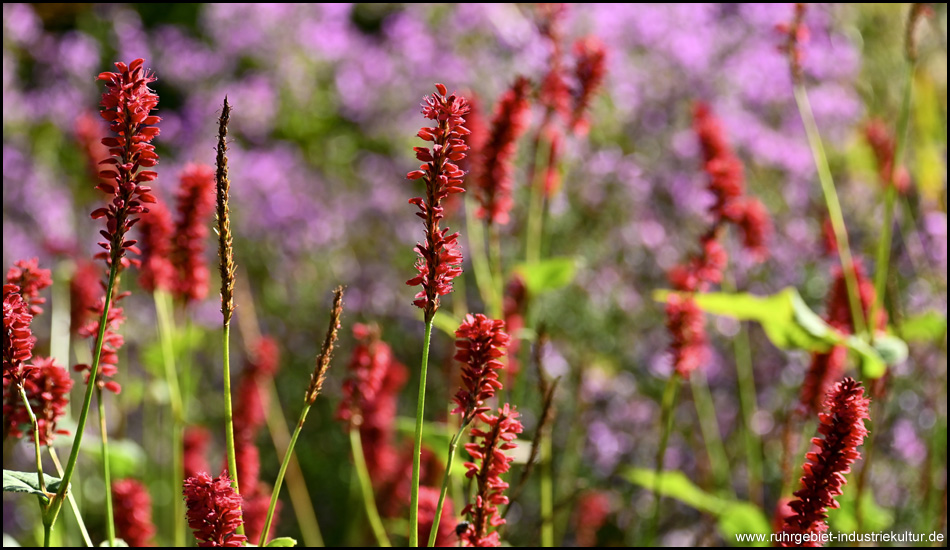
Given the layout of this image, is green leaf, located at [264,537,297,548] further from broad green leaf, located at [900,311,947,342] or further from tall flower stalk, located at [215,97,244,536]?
broad green leaf, located at [900,311,947,342]

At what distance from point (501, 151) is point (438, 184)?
828 mm

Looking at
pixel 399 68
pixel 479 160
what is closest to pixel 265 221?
pixel 399 68

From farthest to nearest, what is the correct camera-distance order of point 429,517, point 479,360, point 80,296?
1. point 80,296
2. point 429,517
3. point 479,360

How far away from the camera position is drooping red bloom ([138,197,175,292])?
1.59 meters

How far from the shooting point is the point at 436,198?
0.85 m

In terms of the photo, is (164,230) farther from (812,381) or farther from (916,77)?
(916,77)

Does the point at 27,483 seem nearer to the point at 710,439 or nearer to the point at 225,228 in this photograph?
the point at 225,228

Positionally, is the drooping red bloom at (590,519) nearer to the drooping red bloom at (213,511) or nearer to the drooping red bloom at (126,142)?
the drooping red bloom at (213,511)

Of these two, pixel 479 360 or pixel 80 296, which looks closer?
pixel 479 360

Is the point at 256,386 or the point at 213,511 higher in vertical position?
the point at 256,386

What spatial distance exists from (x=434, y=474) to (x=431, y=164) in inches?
55.2

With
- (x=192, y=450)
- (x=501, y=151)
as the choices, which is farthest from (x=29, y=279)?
(x=192, y=450)

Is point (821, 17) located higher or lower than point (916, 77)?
higher

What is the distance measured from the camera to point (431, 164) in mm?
851
